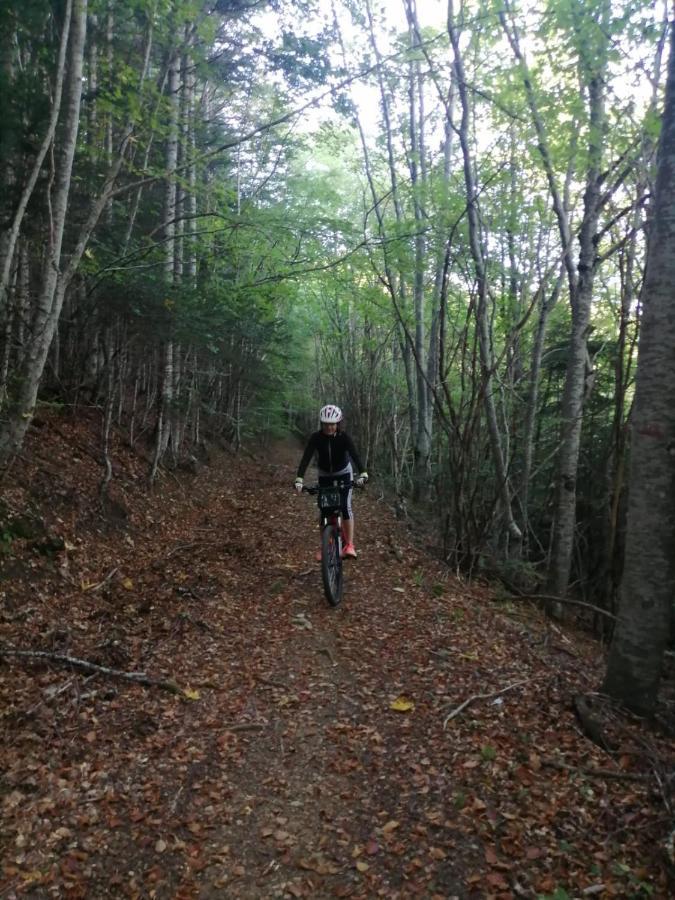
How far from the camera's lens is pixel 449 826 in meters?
3.01

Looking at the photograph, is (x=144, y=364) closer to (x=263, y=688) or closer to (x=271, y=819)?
(x=263, y=688)

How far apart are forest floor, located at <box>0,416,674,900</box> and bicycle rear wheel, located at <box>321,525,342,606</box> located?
0.69 feet

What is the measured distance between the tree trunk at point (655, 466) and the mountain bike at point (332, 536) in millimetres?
3150

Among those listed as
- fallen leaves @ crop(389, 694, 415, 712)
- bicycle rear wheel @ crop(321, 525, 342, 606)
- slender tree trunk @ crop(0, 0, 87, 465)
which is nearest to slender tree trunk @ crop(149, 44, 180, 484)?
slender tree trunk @ crop(0, 0, 87, 465)

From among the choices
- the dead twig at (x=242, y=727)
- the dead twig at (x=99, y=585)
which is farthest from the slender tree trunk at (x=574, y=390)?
the dead twig at (x=99, y=585)

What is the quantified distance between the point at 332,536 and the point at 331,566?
1.08 feet

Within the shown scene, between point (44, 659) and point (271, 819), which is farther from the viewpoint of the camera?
point (44, 659)

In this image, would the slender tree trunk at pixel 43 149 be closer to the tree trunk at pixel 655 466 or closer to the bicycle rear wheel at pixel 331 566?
the bicycle rear wheel at pixel 331 566

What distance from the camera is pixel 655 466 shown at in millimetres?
3553

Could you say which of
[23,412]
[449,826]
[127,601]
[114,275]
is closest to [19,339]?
[114,275]

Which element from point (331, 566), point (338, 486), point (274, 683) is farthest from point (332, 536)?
point (274, 683)

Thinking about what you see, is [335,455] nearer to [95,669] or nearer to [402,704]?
[402,704]

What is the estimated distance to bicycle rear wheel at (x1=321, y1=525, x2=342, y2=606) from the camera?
242 inches

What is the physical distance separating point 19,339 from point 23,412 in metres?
2.28
